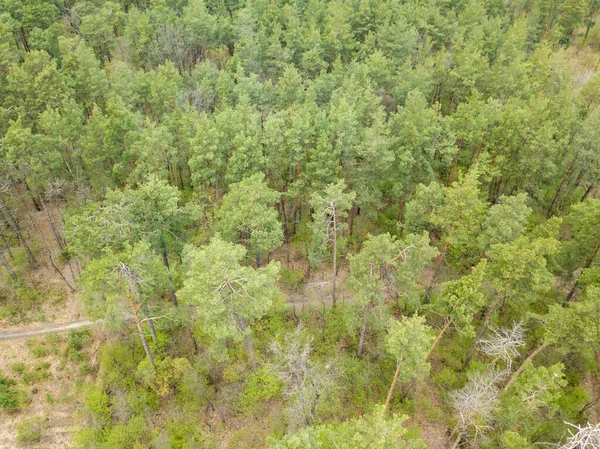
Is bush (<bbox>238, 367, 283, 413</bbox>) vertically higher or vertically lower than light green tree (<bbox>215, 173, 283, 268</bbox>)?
lower

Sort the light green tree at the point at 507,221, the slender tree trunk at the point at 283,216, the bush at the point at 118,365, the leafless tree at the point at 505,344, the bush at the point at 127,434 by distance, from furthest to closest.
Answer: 1. the slender tree trunk at the point at 283,216
2. the bush at the point at 118,365
3. the light green tree at the point at 507,221
4. the bush at the point at 127,434
5. the leafless tree at the point at 505,344

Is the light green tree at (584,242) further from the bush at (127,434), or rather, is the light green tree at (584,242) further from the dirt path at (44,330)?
the dirt path at (44,330)

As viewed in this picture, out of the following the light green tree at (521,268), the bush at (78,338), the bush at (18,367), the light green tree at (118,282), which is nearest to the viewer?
the light green tree at (118,282)

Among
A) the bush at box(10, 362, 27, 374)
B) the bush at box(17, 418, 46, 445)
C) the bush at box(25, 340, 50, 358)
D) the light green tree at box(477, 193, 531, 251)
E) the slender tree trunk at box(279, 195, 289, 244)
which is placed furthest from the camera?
the slender tree trunk at box(279, 195, 289, 244)

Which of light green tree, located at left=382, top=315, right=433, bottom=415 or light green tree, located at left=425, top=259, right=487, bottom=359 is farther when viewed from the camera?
light green tree, located at left=425, top=259, right=487, bottom=359

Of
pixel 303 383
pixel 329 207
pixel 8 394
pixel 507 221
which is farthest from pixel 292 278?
pixel 8 394

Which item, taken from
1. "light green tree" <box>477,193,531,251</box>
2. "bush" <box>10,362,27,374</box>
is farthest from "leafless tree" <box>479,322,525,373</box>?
"bush" <box>10,362,27,374</box>

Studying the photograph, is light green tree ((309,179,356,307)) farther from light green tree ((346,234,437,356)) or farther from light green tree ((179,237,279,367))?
light green tree ((179,237,279,367))

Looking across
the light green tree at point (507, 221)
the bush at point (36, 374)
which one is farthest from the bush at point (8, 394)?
the light green tree at point (507, 221)
